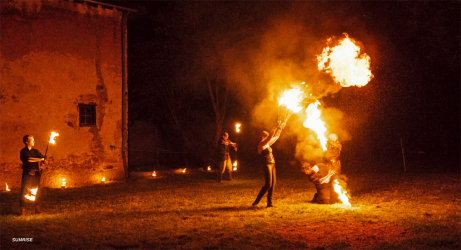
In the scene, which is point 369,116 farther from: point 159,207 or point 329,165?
point 159,207

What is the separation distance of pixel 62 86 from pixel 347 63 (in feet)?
32.5

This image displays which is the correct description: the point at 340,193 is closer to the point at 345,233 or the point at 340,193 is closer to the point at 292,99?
the point at 292,99

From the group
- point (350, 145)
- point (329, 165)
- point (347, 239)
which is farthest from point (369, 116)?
point (347, 239)

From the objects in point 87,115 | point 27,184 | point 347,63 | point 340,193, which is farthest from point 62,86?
point 340,193

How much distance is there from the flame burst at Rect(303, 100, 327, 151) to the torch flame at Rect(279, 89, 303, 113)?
0.32 meters

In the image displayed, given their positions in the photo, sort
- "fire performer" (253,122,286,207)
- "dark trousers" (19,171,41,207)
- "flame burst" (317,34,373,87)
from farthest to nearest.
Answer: "flame burst" (317,34,373,87)
"fire performer" (253,122,286,207)
"dark trousers" (19,171,41,207)

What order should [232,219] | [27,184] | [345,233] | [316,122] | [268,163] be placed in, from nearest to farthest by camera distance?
[345,233] → [232,219] → [27,184] → [268,163] → [316,122]

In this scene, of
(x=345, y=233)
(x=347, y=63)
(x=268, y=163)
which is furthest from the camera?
(x=347, y=63)

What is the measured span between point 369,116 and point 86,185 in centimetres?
1670

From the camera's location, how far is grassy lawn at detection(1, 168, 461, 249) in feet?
22.7

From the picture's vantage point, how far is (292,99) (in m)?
10.6

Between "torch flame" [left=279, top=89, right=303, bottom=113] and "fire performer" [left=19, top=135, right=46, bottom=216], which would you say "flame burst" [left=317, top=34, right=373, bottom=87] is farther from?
"fire performer" [left=19, top=135, right=46, bottom=216]

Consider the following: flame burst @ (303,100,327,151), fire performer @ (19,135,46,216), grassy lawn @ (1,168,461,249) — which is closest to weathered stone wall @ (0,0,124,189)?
grassy lawn @ (1,168,461,249)

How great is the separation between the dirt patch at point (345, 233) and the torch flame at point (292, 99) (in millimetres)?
3303
